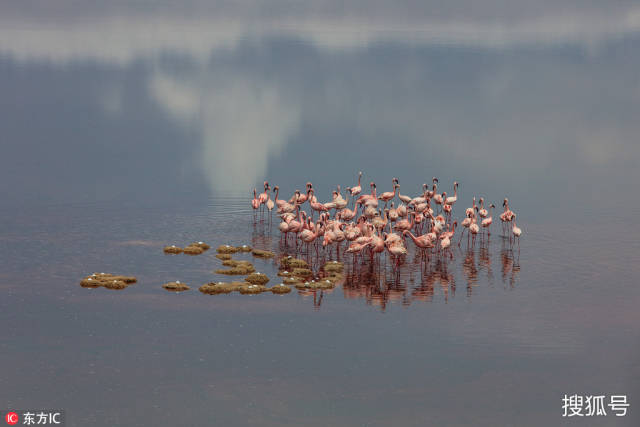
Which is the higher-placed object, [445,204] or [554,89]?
[554,89]

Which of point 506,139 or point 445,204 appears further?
point 506,139

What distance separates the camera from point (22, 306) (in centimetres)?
4159

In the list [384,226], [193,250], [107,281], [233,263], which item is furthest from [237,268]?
[384,226]

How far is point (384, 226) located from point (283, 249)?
532 centimetres

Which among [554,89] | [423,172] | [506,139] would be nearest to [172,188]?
[423,172]

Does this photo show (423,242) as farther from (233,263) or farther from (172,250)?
(172,250)

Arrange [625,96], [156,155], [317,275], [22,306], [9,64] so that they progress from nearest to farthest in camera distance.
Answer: [22,306], [317,275], [156,155], [625,96], [9,64]

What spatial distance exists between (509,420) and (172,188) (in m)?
38.9

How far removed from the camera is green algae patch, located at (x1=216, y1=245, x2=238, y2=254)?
49.1 metres

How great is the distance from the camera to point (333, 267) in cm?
4719

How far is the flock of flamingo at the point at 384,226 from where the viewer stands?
159 feet

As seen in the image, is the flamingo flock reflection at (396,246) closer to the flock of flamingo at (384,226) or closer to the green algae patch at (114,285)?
the flock of flamingo at (384,226)

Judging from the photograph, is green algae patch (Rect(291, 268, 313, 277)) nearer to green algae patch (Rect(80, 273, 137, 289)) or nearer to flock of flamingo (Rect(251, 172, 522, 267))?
flock of flamingo (Rect(251, 172, 522, 267))

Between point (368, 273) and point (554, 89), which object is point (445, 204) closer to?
point (368, 273)
